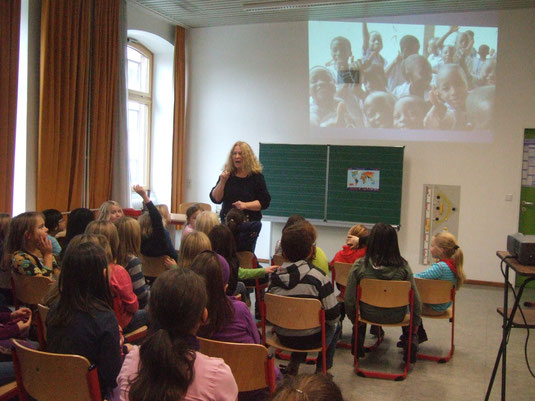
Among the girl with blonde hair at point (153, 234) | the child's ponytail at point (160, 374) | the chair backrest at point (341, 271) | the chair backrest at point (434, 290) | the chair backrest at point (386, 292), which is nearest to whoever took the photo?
the child's ponytail at point (160, 374)

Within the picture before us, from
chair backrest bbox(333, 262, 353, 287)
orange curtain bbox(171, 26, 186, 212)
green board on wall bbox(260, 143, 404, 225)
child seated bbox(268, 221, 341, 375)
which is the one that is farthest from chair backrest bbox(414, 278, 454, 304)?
orange curtain bbox(171, 26, 186, 212)

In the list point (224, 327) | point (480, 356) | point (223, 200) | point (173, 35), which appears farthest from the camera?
point (173, 35)

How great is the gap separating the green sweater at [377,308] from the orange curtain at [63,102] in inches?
132

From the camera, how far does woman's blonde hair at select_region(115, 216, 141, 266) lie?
3.02m

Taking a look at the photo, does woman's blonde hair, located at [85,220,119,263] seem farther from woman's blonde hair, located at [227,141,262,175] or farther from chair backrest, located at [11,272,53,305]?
woman's blonde hair, located at [227,141,262,175]

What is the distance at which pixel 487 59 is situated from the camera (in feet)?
20.2

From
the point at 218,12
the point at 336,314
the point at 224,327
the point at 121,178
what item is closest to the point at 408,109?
the point at 218,12

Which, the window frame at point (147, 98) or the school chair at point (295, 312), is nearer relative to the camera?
the school chair at point (295, 312)

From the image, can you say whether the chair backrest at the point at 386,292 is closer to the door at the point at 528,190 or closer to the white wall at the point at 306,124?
the white wall at the point at 306,124

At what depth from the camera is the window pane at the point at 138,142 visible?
7277 millimetres

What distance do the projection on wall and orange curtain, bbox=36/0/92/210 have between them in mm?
2981

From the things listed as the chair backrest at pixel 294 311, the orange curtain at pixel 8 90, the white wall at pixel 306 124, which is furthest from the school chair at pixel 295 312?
the white wall at pixel 306 124

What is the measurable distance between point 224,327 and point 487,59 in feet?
17.6

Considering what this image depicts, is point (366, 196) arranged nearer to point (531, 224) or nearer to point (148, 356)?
point (531, 224)
